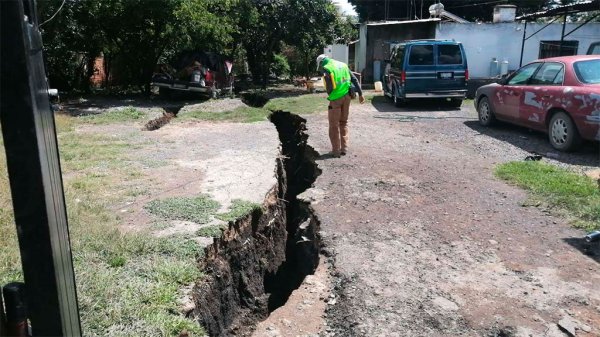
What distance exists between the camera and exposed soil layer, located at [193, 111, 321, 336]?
491cm

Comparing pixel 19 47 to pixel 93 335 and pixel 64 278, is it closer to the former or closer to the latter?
pixel 64 278

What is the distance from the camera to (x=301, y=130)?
497 inches

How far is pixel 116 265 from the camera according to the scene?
4.38m

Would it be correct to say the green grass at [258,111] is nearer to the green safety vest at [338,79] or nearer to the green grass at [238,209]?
the green safety vest at [338,79]

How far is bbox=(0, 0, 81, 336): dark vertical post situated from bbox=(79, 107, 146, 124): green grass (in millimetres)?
12337

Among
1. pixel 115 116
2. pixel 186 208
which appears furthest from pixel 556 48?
pixel 186 208

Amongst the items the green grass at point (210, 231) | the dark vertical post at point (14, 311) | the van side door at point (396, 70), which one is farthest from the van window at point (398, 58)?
the dark vertical post at point (14, 311)

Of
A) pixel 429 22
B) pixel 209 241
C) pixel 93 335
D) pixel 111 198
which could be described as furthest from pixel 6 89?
pixel 429 22

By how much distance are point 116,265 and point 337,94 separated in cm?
573

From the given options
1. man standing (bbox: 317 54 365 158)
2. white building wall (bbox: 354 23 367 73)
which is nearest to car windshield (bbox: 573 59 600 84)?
man standing (bbox: 317 54 365 158)

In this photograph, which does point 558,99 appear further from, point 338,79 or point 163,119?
point 163,119

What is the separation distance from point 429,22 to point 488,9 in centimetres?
1251

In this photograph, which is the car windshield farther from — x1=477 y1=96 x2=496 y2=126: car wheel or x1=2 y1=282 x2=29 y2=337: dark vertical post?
x1=2 y1=282 x2=29 y2=337: dark vertical post

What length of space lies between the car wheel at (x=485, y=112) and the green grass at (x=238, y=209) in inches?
300
